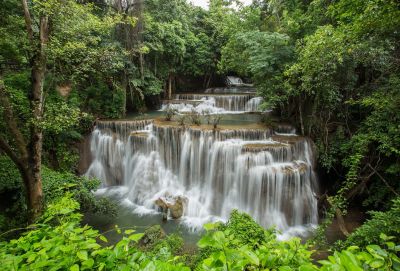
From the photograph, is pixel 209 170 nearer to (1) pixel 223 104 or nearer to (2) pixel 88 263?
(1) pixel 223 104

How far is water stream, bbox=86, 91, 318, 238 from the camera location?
861cm

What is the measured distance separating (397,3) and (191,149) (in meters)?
7.69

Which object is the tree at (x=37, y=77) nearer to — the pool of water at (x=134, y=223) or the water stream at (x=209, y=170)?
the pool of water at (x=134, y=223)

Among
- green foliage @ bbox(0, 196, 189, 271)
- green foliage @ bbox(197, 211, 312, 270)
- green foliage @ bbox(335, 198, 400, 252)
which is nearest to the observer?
green foliage @ bbox(197, 211, 312, 270)

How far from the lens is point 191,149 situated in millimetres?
10070

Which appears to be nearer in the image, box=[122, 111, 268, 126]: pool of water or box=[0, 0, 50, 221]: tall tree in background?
box=[0, 0, 50, 221]: tall tree in background

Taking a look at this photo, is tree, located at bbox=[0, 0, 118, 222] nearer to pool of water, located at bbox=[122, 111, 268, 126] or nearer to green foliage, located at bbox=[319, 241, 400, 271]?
green foliage, located at bbox=[319, 241, 400, 271]

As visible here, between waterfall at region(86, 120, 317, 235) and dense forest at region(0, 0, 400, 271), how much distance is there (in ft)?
2.90

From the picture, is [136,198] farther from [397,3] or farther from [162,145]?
[397,3]

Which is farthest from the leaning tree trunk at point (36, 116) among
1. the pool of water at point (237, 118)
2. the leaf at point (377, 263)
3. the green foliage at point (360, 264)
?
the pool of water at point (237, 118)

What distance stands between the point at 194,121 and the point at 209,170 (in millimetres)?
2616

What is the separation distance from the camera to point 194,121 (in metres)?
11.1

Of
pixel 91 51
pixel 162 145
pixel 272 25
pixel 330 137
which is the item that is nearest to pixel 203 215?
pixel 162 145

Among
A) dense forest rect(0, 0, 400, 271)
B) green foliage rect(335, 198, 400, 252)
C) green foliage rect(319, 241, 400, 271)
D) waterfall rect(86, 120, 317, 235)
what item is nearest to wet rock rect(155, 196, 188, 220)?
waterfall rect(86, 120, 317, 235)
